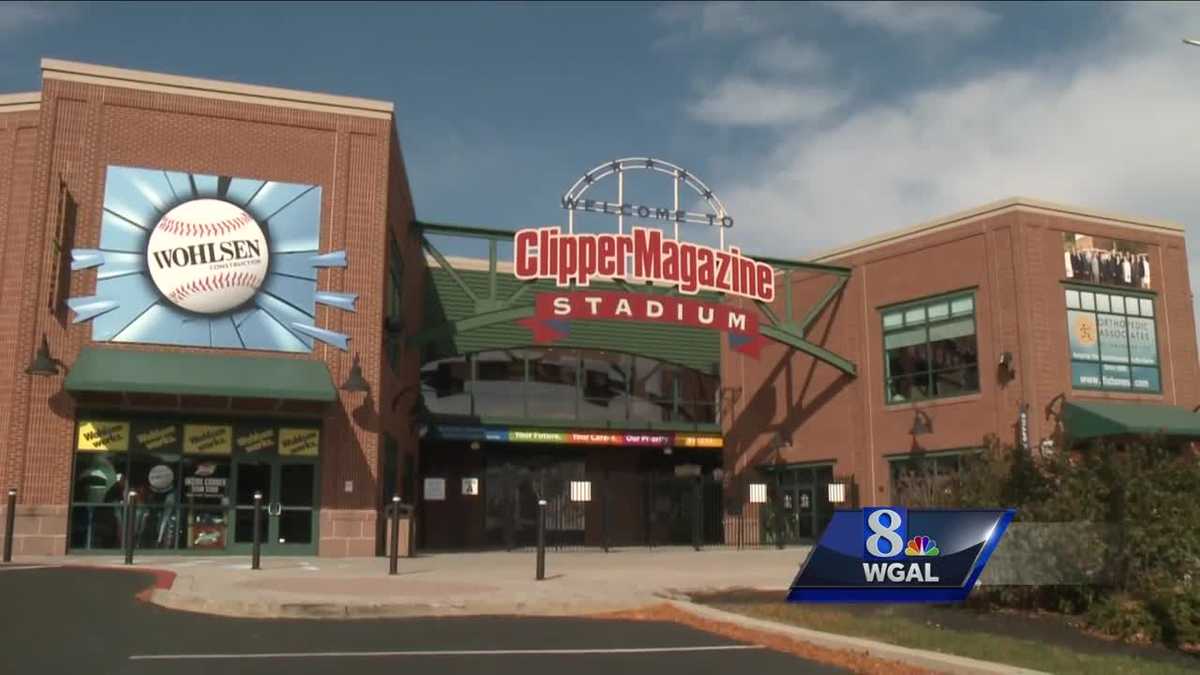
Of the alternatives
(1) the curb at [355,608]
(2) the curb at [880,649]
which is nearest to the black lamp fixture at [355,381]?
(1) the curb at [355,608]

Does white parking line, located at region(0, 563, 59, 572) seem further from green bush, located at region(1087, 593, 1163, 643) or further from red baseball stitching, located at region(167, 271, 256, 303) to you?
green bush, located at region(1087, 593, 1163, 643)

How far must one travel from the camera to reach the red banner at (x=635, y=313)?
2653cm

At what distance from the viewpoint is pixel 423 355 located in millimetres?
32188

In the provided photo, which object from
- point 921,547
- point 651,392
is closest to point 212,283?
point 921,547

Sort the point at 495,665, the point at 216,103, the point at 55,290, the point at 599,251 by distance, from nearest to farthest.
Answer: the point at 495,665
the point at 55,290
the point at 216,103
the point at 599,251

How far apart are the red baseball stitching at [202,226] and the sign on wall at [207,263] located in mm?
20

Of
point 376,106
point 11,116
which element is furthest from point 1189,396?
point 11,116

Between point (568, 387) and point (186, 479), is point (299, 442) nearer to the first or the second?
point (186, 479)

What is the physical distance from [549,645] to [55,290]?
15.0 metres

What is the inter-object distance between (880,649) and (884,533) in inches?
61.5

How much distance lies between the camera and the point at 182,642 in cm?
1015

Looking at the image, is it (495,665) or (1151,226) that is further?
(1151,226)

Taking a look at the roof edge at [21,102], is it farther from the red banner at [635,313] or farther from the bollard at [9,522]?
the red banner at [635,313]

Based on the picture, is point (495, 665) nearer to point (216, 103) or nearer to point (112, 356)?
point (112, 356)
